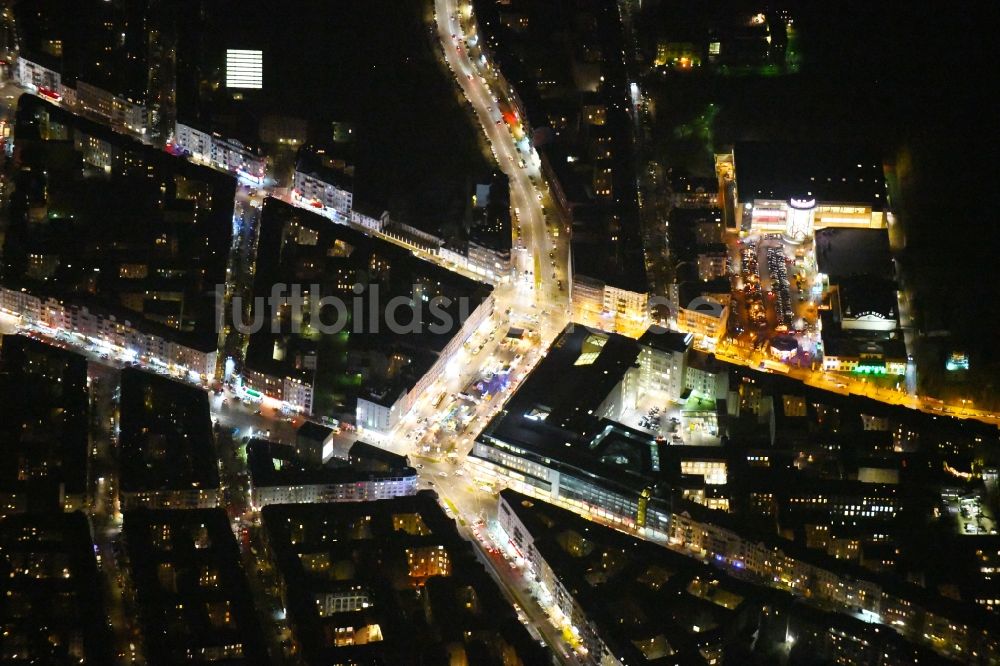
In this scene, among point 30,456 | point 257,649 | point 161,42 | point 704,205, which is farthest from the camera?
point 161,42

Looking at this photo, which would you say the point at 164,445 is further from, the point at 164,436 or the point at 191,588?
the point at 191,588

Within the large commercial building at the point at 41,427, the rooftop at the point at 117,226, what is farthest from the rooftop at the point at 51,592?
the rooftop at the point at 117,226

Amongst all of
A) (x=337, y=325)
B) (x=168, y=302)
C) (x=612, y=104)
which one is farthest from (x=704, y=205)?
(x=168, y=302)

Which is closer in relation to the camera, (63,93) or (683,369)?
(683,369)

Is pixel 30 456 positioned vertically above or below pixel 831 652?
above

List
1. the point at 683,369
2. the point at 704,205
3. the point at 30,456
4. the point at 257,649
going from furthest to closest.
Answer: the point at 704,205
the point at 683,369
the point at 30,456
the point at 257,649

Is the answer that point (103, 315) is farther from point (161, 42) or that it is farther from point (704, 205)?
point (704, 205)

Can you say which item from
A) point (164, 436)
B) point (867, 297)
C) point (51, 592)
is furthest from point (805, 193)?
point (51, 592)
